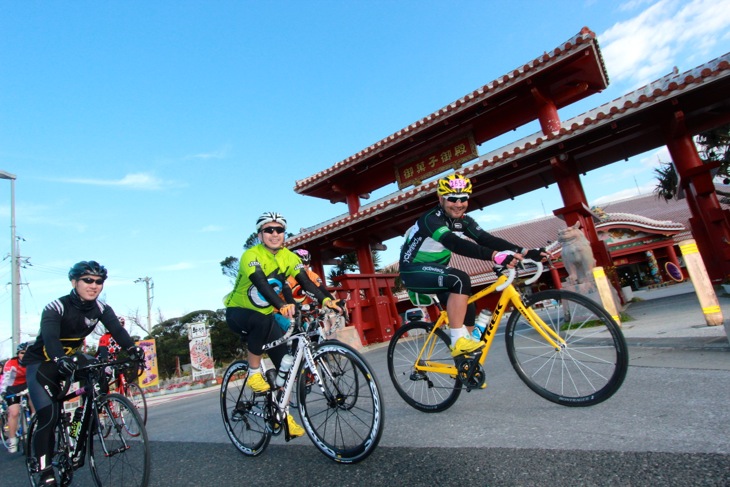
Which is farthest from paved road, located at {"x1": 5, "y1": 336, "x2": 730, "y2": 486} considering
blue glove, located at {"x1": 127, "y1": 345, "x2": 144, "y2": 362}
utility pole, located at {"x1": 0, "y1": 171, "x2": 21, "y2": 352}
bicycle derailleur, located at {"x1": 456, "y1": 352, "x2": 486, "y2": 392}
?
utility pole, located at {"x1": 0, "y1": 171, "x2": 21, "y2": 352}

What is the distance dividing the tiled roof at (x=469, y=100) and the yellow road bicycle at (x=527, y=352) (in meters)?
8.39

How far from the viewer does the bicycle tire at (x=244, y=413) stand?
3.02 meters

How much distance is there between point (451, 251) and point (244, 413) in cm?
215

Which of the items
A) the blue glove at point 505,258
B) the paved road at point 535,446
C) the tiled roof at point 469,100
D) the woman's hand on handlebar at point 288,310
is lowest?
the paved road at point 535,446

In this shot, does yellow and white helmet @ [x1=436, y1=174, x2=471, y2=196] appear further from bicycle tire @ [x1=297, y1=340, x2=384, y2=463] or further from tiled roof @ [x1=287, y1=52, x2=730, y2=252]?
tiled roof @ [x1=287, y1=52, x2=730, y2=252]

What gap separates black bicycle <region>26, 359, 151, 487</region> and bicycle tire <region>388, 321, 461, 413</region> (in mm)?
2048

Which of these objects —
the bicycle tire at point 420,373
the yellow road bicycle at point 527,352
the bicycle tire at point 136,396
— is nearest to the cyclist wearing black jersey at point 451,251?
the yellow road bicycle at point 527,352

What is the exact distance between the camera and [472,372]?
2.91 m

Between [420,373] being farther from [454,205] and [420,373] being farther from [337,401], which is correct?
[454,205]

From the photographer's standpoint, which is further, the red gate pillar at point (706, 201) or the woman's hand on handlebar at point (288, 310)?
the red gate pillar at point (706, 201)

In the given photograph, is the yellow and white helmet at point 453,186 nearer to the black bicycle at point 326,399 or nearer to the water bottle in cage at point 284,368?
the black bicycle at point 326,399

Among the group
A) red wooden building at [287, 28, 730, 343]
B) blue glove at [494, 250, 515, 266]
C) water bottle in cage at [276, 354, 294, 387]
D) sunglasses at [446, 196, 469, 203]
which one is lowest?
water bottle in cage at [276, 354, 294, 387]

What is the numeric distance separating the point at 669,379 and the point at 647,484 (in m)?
Result: 2.00

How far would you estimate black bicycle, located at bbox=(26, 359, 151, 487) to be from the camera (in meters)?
2.57
